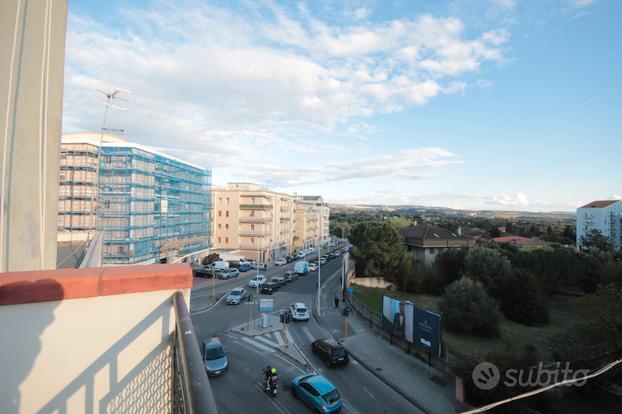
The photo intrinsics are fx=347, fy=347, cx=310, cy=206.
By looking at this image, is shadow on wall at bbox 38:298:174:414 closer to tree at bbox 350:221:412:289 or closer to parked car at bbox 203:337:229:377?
parked car at bbox 203:337:229:377

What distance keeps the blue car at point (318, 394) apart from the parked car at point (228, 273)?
25975 mm

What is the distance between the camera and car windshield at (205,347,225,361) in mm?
14180

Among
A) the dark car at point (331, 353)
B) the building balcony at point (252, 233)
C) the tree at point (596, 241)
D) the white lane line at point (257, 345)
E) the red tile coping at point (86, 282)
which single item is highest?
the red tile coping at point (86, 282)

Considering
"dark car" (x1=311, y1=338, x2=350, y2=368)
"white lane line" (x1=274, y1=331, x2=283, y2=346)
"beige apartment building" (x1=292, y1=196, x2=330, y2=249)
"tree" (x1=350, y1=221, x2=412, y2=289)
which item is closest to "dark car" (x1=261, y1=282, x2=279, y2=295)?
"tree" (x1=350, y1=221, x2=412, y2=289)

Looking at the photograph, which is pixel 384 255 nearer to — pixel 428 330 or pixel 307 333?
pixel 307 333

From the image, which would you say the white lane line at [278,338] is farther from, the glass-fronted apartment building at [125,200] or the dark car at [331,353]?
the glass-fronted apartment building at [125,200]

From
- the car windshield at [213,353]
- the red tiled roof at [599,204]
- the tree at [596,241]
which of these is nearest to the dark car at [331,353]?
the car windshield at [213,353]

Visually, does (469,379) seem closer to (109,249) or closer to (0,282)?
(0,282)

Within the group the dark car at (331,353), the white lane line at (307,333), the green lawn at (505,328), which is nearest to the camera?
the dark car at (331,353)

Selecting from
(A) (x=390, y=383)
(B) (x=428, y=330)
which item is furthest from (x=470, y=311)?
(A) (x=390, y=383)

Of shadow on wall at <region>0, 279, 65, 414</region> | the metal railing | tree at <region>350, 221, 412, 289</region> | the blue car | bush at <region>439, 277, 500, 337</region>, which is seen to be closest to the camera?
the metal railing

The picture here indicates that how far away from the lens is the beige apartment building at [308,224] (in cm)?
6619

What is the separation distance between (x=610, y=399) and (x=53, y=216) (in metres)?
17.6

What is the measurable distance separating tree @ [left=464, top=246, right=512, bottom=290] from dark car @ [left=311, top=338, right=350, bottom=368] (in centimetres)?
1752
